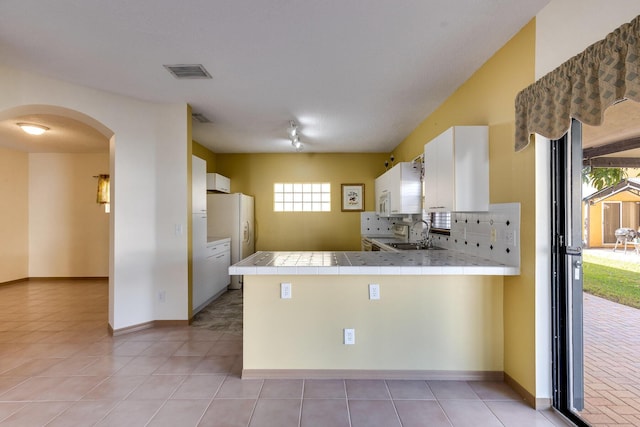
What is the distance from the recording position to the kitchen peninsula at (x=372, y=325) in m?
2.47

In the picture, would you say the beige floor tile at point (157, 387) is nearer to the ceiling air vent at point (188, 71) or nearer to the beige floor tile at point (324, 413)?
the beige floor tile at point (324, 413)

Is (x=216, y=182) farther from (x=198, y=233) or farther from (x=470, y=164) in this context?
(x=470, y=164)

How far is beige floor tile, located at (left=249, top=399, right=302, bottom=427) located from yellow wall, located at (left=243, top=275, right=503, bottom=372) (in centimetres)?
33

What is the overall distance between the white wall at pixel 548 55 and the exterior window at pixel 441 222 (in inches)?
55.3

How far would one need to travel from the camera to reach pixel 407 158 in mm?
5117

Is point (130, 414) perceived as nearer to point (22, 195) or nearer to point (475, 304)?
point (475, 304)

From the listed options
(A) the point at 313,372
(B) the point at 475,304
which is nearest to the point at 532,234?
(B) the point at 475,304

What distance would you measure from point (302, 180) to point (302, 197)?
36 cm

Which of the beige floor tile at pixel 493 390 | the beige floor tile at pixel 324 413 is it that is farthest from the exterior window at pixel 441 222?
the beige floor tile at pixel 324 413

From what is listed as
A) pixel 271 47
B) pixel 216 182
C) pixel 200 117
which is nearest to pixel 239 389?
pixel 271 47

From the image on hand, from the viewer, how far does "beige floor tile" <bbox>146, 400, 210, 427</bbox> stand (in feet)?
6.40

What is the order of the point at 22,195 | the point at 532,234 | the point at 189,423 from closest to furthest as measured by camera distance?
the point at 189,423, the point at 532,234, the point at 22,195

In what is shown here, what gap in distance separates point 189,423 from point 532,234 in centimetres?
251

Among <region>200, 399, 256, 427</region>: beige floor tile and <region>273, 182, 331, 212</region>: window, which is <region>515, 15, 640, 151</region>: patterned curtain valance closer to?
<region>200, 399, 256, 427</region>: beige floor tile
